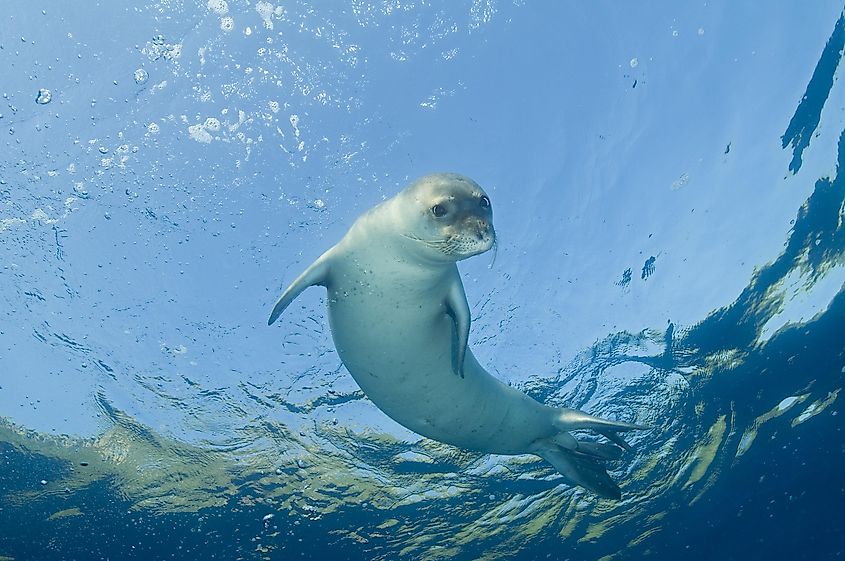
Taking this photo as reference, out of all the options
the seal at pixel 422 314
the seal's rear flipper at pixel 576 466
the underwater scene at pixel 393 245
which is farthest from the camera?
the seal's rear flipper at pixel 576 466

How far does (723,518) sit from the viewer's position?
688 inches

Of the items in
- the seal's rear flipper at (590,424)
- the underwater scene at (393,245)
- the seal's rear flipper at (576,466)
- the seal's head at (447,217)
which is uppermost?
the underwater scene at (393,245)

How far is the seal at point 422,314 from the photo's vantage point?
13.0 ft

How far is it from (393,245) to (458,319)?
0.86 m

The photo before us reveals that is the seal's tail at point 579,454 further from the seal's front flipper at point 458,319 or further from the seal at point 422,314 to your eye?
the seal's front flipper at point 458,319

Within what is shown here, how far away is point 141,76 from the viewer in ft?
20.4

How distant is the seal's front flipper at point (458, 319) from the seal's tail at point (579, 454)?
209 cm

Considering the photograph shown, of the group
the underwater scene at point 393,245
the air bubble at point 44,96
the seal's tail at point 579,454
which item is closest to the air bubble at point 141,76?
the underwater scene at point 393,245

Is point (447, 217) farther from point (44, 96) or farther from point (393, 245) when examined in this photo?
point (44, 96)

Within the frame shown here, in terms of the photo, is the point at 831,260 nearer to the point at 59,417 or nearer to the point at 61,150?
the point at 61,150

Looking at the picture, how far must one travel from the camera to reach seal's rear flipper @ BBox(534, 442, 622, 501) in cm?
630

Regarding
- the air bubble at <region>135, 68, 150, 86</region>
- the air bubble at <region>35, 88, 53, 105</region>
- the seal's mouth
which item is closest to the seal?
the seal's mouth

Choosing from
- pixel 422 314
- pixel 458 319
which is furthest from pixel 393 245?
pixel 458 319

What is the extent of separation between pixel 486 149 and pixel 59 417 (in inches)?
361
